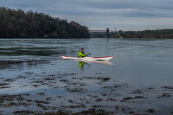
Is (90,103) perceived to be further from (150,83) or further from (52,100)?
(150,83)

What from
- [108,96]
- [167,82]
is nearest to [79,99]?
[108,96]

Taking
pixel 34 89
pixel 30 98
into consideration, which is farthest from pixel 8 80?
pixel 30 98

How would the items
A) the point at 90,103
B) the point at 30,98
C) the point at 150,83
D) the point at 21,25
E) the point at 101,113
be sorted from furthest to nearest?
the point at 21,25
the point at 150,83
the point at 30,98
the point at 90,103
the point at 101,113

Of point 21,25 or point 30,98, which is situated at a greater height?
point 21,25

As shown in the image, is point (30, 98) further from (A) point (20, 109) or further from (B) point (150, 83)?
(B) point (150, 83)

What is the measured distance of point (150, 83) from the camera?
16594 mm

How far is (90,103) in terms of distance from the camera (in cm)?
1154

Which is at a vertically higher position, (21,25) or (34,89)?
(21,25)

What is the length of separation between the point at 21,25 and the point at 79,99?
177 metres

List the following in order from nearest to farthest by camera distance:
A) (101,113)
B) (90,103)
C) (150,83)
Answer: (101,113), (90,103), (150,83)

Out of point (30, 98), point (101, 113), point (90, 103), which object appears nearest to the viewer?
point (101, 113)

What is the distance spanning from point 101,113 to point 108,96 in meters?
2.78

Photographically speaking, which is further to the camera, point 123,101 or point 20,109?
point 123,101

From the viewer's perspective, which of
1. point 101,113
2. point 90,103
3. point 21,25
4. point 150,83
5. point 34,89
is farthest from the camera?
point 21,25
